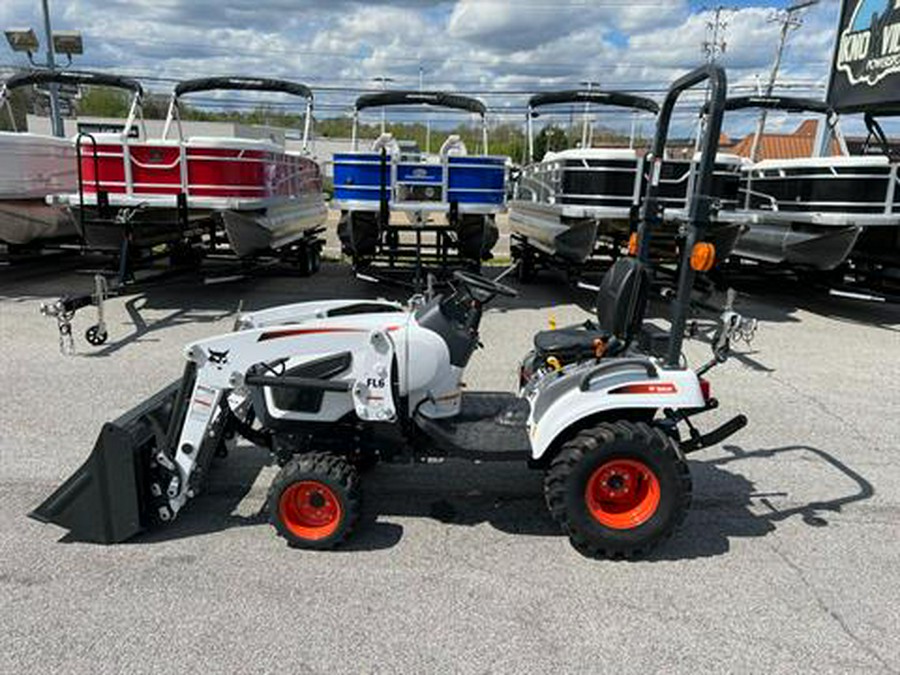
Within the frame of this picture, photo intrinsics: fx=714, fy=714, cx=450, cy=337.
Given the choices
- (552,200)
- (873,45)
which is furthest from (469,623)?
(873,45)

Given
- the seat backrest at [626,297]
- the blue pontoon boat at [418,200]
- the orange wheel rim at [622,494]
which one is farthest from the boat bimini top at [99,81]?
the orange wheel rim at [622,494]

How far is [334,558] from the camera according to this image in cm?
302

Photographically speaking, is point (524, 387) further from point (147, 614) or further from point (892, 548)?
point (147, 614)

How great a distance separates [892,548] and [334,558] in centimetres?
250

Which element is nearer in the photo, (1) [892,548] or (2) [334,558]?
(2) [334,558]

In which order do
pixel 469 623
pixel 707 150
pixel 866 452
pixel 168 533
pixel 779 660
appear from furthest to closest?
pixel 866 452, pixel 168 533, pixel 707 150, pixel 469 623, pixel 779 660

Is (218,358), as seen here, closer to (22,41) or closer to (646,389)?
(646,389)

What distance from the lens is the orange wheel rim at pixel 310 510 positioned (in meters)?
3.04

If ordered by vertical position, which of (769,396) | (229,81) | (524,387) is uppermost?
(229,81)

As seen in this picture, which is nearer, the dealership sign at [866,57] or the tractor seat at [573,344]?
the tractor seat at [573,344]

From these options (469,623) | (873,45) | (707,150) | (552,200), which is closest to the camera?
(469,623)

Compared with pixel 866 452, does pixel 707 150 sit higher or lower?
higher

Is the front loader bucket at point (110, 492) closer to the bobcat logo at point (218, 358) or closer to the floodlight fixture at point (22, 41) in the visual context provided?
the bobcat logo at point (218, 358)

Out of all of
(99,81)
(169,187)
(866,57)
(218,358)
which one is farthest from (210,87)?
(866,57)
